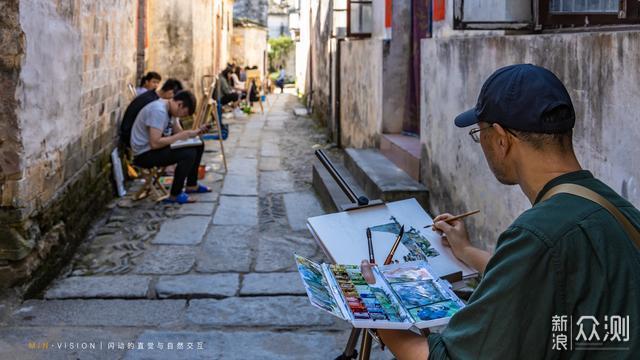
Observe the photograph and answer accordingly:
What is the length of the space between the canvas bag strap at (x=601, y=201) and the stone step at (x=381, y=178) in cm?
463

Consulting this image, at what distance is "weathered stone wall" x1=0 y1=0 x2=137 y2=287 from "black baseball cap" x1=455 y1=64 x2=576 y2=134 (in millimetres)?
3760

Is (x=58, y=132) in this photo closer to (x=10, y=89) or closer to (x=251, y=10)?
(x=10, y=89)

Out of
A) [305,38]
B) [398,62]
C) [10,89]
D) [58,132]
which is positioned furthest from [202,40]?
[10,89]

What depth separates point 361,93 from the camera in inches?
398

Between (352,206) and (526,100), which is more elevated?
(526,100)

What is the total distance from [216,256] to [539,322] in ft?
15.1

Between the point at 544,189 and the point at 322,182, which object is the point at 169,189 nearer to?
the point at 322,182

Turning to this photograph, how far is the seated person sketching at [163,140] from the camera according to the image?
785 centimetres

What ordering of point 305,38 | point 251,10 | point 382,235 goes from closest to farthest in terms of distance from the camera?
point 382,235 < point 305,38 < point 251,10

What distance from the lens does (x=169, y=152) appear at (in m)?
7.90

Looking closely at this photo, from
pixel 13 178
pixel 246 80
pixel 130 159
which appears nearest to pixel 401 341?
pixel 13 178

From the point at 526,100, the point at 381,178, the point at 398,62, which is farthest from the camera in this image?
the point at 398,62

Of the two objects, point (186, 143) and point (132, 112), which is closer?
point (186, 143)

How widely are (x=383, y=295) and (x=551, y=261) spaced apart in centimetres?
89
